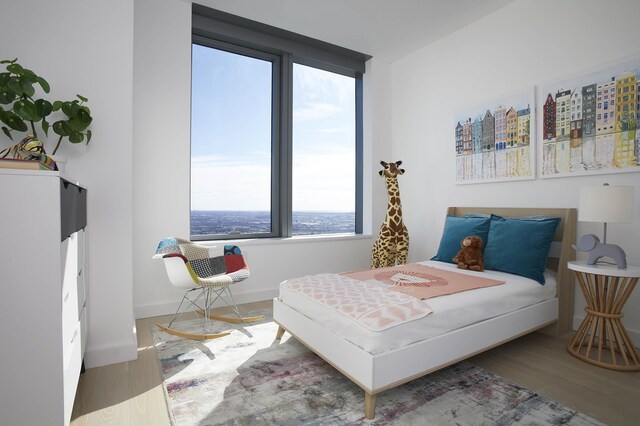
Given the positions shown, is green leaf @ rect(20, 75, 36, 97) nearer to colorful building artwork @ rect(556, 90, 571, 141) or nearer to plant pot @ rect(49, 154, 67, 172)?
plant pot @ rect(49, 154, 67, 172)

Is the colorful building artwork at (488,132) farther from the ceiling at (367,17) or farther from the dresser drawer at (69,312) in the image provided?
the dresser drawer at (69,312)

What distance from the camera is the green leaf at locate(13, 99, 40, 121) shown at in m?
1.79

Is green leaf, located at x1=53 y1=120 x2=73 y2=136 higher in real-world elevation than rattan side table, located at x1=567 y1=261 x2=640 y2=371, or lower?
higher

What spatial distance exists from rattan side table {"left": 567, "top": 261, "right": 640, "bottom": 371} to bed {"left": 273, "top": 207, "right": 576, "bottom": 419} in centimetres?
28

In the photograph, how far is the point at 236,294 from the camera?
3.66 metres

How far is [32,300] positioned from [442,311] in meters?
1.87

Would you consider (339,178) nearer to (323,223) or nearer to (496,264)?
(323,223)

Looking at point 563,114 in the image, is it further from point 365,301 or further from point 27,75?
point 27,75

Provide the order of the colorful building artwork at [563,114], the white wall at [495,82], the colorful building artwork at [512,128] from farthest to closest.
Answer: the colorful building artwork at [512,128]
the colorful building artwork at [563,114]
the white wall at [495,82]

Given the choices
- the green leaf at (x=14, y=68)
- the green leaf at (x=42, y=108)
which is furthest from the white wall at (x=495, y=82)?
the green leaf at (x=14, y=68)

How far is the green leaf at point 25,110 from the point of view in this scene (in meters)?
1.79

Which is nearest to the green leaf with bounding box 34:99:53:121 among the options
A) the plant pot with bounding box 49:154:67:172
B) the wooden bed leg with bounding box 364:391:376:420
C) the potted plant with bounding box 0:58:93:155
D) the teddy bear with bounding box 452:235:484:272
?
the potted plant with bounding box 0:58:93:155

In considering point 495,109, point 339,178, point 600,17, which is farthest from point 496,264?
point 339,178

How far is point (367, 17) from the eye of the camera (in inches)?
141
